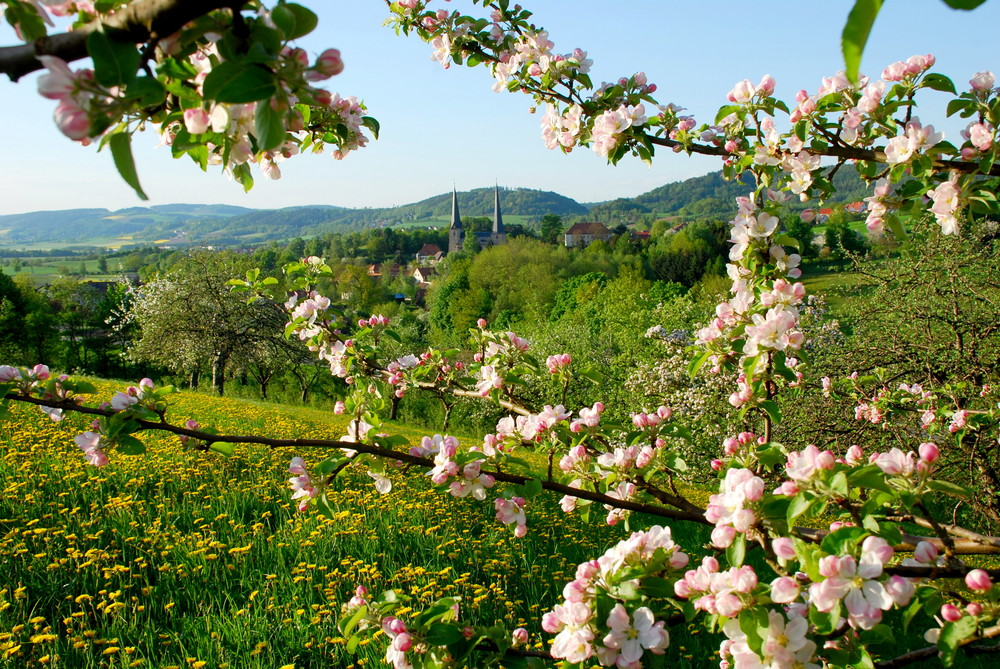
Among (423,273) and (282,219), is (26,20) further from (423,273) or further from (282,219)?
(282,219)

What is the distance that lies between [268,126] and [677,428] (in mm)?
1524

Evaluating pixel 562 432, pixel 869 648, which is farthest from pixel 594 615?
pixel 562 432

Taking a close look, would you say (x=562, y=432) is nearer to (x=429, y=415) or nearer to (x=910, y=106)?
(x=910, y=106)

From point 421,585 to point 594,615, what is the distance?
2.71m

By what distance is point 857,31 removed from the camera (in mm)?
423

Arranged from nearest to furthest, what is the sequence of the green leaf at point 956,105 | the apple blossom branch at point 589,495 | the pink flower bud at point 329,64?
the pink flower bud at point 329,64 → the apple blossom branch at point 589,495 → the green leaf at point 956,105

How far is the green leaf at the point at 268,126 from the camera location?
649 millimetres

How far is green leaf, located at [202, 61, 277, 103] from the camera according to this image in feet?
2.01

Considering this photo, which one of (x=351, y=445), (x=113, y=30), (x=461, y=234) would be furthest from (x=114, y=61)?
(x=461, y=234)

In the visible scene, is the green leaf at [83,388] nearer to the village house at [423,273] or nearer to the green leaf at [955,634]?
the green leaf at [955,634]

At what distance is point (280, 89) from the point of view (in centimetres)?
67

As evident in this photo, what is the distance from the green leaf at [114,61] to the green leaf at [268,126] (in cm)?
12

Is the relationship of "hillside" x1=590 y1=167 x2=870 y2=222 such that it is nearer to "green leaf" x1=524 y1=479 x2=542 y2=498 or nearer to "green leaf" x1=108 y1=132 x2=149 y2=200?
"green leaf" x1=524 y1=479 x2=542 y2=498

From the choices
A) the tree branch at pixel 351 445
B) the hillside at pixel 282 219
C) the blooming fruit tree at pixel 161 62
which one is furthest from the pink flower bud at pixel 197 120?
the hillside at pixel 282 219
